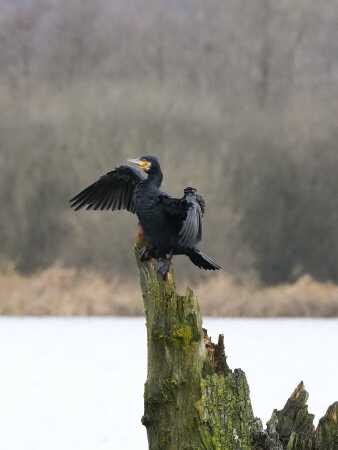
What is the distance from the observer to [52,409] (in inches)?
531

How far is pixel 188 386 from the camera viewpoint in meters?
7.19

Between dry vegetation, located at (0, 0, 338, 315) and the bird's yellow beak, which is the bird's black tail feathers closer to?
the bird's yellow beak

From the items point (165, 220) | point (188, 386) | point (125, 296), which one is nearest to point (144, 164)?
point (165, 220)

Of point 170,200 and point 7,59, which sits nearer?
point 170,200

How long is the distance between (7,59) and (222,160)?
24.1 feet

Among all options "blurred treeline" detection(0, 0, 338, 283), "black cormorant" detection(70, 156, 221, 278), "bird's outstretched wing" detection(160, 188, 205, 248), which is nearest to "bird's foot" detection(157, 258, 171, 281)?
"black cormorant" detection(70, 156, 221, 278)

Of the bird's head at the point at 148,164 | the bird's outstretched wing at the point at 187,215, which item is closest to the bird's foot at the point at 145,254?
the bird's outstretched wing at the point at 187,215

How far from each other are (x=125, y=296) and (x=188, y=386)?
17352 mm

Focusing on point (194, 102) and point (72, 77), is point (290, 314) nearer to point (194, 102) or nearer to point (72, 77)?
point (194, 102)

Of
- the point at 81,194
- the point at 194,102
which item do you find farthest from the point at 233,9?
the point at 81,194

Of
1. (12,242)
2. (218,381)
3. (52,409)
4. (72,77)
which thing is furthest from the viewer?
(72,77)

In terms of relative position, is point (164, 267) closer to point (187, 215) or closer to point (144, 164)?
point (187, 215)

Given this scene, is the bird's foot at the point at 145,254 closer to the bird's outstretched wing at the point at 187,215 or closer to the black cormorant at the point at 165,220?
the black cormorant at the point at 165,220

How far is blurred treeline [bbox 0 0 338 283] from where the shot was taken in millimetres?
27141
